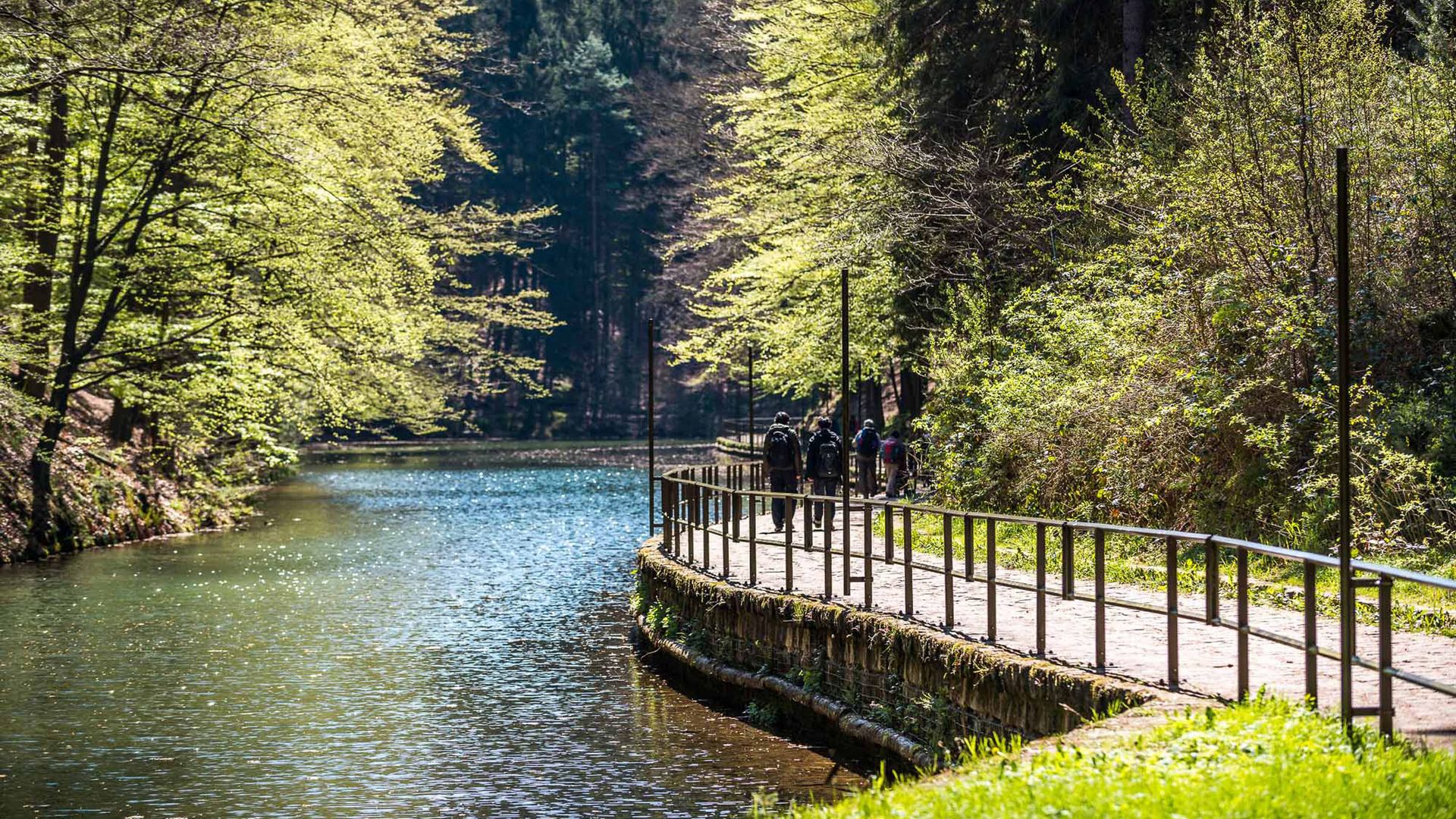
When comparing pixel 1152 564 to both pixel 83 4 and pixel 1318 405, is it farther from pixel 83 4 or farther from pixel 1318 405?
pixel 83 4

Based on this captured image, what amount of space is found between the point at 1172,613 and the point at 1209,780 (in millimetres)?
2657

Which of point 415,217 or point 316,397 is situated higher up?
point 415,217

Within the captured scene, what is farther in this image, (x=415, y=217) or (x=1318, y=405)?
(x=415, y=217)

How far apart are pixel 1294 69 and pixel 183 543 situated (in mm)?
21581

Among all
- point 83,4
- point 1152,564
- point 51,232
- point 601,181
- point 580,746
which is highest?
point 601,181

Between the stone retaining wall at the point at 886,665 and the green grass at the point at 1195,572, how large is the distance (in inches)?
48.3

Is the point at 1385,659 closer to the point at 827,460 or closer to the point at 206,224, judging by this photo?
the point at 827,460

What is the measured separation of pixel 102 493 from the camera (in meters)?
30.8

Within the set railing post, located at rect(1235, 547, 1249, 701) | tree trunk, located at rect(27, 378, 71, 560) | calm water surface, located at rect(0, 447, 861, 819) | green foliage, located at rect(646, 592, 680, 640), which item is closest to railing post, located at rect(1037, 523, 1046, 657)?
calm water surface, located at rect(0, 447, 861, 819)

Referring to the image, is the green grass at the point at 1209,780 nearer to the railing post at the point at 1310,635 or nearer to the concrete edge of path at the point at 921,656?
the railing post at the point at 1310,635

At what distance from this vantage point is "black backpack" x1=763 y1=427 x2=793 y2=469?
22.8 meters

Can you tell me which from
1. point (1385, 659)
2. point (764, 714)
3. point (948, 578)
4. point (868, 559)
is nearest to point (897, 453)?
point (764, 714)

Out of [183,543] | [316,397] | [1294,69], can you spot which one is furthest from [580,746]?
[316,397]

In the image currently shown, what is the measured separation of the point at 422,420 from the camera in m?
46.5
